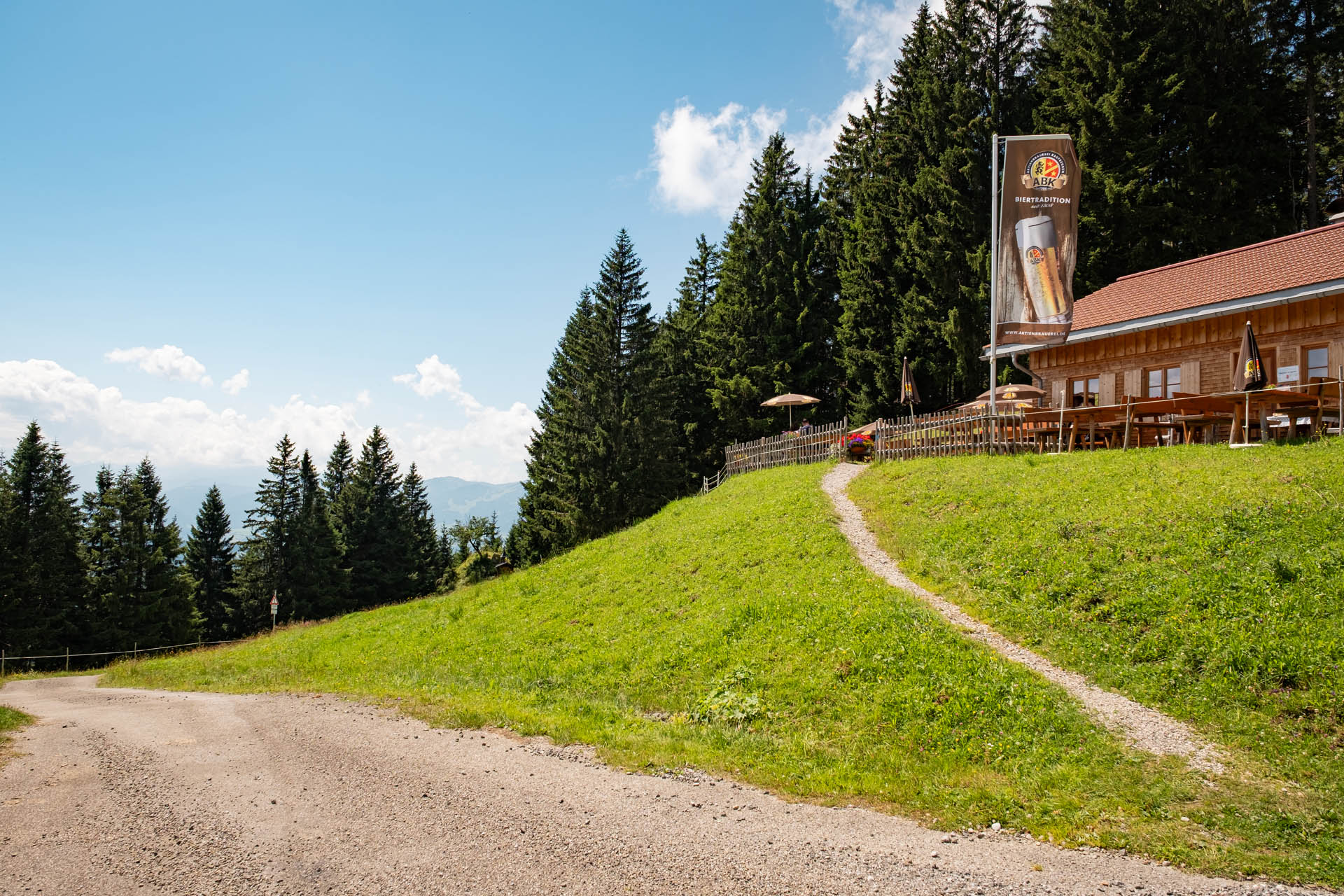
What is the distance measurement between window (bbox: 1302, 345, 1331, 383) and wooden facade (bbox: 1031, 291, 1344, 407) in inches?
0.9

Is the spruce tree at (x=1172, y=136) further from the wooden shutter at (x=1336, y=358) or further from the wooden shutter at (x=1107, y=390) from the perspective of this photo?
the wooden shutter at (x=1336, y=358)

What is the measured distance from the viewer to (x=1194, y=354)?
22297mm

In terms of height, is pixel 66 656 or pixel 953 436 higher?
pixel 953 436

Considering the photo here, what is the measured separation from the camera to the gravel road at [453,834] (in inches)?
236

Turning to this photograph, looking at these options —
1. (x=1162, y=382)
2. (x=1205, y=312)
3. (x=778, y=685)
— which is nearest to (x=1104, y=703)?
(x=778, y=685)

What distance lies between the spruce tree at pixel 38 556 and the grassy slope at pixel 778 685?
1031 inches

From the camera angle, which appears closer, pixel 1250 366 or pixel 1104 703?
pixel 1104 703

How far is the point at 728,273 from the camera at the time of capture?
4897 cm

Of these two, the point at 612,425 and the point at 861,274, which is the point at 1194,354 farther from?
the point at 612,425

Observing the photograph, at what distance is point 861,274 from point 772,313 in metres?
6.35

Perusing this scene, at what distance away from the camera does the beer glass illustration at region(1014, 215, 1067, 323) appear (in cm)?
2022

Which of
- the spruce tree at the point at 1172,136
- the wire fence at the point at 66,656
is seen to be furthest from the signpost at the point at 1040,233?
the wire fence at the point at 66,656

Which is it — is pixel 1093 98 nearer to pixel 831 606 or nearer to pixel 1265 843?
pixel 831 606

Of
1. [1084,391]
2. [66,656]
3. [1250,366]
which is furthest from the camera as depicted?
[66,656]
